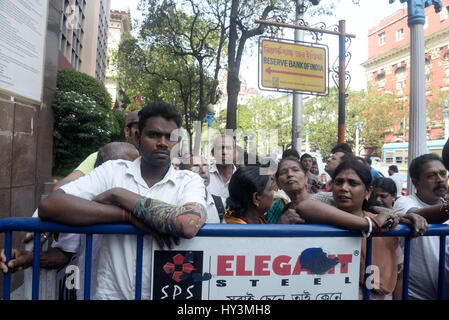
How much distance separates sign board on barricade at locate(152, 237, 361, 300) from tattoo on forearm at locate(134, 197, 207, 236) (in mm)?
118

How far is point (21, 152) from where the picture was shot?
420 centimetres

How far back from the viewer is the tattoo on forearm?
1.62 meters

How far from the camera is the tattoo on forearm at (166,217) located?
162 centimetres

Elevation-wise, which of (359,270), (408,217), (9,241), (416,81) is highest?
(416,81)

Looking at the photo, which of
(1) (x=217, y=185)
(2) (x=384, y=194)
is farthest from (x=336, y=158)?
(1) (x=217, y=185)

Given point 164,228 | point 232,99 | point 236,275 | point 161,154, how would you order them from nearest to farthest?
point 164,228 < point 236,275 < point 161,154 < point 232,99

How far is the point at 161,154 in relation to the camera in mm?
2125

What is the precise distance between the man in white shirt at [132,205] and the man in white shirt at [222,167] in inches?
70.0

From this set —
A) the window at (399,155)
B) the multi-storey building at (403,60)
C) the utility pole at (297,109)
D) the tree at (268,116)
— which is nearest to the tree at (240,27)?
the utility pole at (297,109)

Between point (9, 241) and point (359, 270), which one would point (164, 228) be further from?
point (359, 270)

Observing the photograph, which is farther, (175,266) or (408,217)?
(408,217)

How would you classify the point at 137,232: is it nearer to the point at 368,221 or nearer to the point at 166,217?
the point at 166,217

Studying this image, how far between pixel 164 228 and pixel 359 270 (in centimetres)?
113
